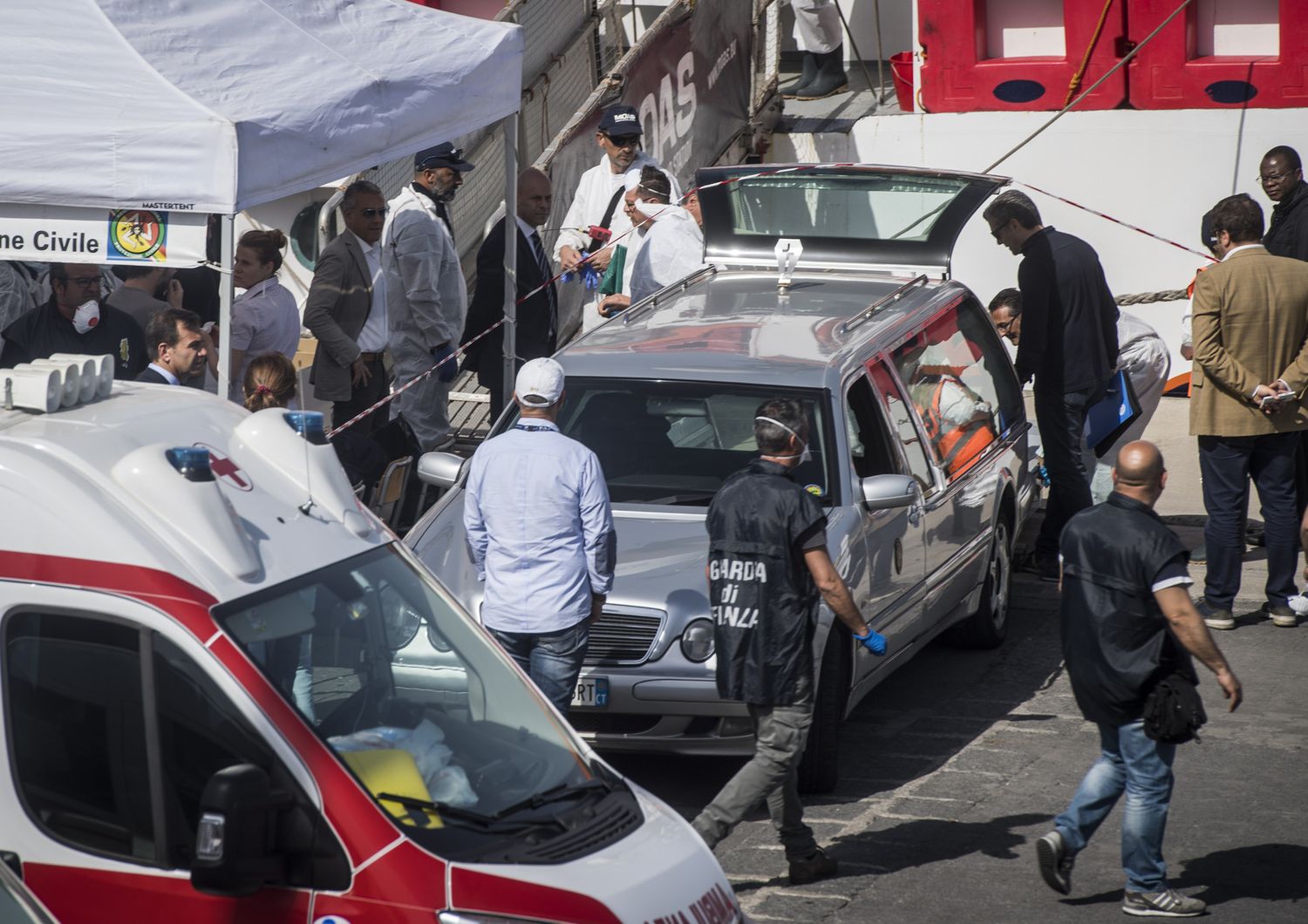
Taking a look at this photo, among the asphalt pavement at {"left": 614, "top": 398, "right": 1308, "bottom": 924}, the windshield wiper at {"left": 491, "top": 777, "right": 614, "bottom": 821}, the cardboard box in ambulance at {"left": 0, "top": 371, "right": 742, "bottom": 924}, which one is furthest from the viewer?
the asphalt pavement at {"left": 614, "top": 398, "right": 1308, "bottom": 924}

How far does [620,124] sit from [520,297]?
1.46 m

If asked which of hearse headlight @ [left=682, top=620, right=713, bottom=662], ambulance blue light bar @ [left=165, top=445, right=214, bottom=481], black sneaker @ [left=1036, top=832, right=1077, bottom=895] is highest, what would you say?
ambulance blue light bar @ [left=165, top=445, right=214, bottom=481]

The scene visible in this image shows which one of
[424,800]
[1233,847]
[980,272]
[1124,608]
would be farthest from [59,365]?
[980,272]

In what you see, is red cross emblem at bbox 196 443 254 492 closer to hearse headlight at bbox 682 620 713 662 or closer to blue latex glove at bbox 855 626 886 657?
blue latex glove at bbox 855 626 886 657

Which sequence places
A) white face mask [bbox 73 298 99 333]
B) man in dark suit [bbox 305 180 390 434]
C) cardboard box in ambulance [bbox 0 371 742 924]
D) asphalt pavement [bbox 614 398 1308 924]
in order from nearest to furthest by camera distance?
1. cardboard box in ambulance [bbox 0 371 742 924]
2. asphalt pavement [bbox 614 398 1308 924]
3. white face mask [bbox 73 298 99 333]
4. man in dark suit [bbox 305 180 390 434]

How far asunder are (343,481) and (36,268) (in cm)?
727

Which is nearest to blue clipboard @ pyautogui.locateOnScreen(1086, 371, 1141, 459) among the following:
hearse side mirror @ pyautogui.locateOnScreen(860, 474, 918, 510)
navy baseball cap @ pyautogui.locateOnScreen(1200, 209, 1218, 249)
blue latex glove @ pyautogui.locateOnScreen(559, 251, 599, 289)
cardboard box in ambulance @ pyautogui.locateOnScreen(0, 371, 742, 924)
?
navy baseball cap @ pyautogui.locateOnScreen(1200, 209, 1218, 249)

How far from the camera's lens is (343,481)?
4508 millimetres

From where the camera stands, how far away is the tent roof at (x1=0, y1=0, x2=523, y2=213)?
22.5 feet

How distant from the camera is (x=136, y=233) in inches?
275

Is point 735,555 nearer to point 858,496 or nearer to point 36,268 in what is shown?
point 858,496

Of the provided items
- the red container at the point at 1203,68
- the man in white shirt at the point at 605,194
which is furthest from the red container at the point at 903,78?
the man in white shirt at the point at 605,194

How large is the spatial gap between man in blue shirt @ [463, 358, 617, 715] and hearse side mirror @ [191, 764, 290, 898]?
2648 mm

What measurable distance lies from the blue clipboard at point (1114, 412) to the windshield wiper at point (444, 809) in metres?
7.00
